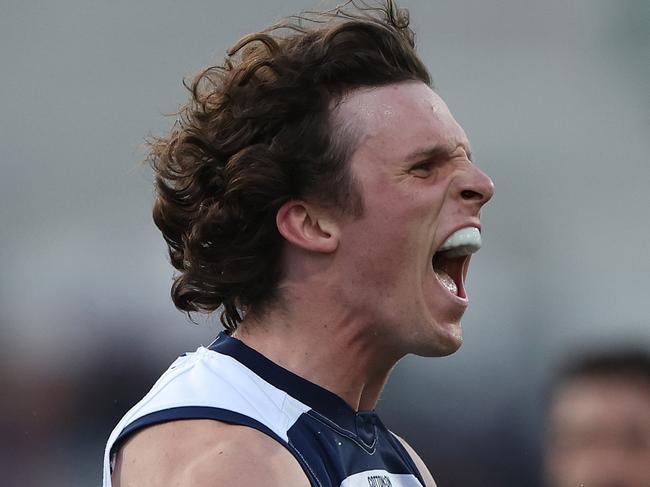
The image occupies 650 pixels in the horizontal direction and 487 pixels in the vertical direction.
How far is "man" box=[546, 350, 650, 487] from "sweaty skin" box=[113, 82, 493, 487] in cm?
175

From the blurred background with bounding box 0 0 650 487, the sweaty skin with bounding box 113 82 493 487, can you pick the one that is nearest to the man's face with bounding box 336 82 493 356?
the sweaty skin with bounding box 113 82 493 487

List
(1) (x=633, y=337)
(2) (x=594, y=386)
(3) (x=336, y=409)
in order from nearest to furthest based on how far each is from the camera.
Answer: (3) (x=336, y=409) → (2) (x=594, y=386) → (1) (x=633, y=337)

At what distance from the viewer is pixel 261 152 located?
7.55ft

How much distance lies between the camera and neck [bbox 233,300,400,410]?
7.23 feet

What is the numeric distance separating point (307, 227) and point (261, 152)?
0.18 m

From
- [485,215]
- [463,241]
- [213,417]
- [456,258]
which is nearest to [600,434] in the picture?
[485,215]

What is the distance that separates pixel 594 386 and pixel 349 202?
234 centimetres

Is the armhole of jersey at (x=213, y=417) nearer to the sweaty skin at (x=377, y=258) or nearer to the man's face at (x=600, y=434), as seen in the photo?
the sweaty skin at (x=377, y=258)

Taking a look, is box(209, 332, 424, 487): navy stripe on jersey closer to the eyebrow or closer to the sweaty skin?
the sweaty skin

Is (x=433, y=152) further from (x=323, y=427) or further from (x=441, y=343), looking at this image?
(x=323, y=427)

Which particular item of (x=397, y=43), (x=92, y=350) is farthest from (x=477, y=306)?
(x=397, y=43)

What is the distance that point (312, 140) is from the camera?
2277 mm

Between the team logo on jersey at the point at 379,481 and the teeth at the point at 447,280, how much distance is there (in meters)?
0.39

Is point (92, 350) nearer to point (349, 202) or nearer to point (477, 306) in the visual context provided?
point (477, 306)
